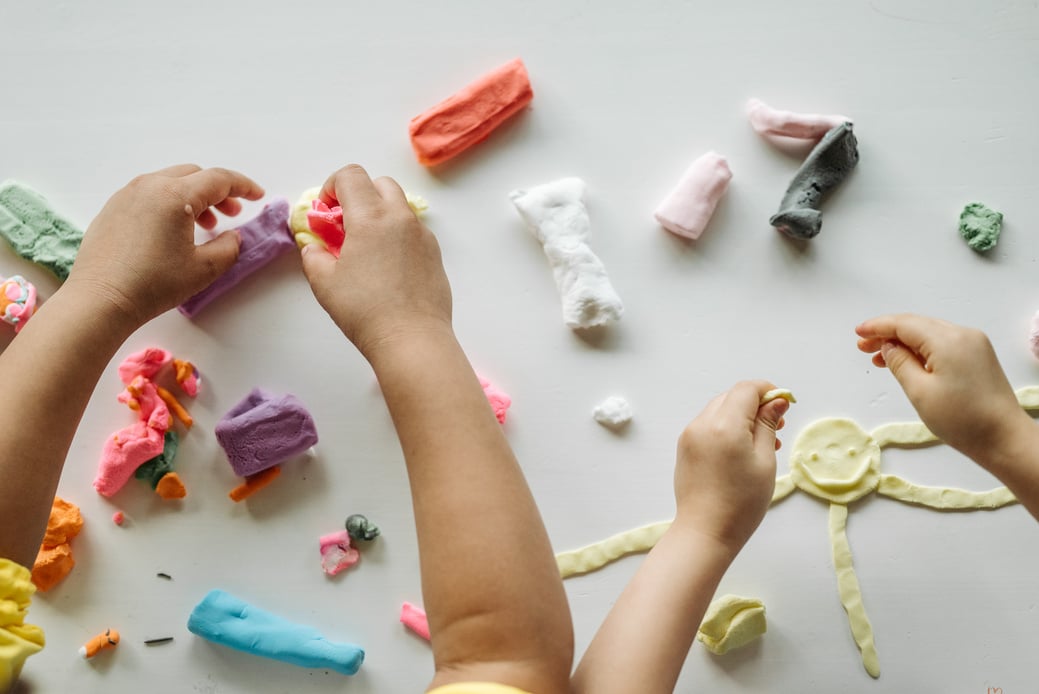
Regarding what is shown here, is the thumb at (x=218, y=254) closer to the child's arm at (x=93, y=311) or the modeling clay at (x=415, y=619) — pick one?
the child's arm at (x=93, y=311)

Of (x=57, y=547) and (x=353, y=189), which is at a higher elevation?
(x=353, y=189)

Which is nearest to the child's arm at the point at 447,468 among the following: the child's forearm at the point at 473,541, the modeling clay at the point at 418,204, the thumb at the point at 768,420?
the child's forearm at the point at 473,541

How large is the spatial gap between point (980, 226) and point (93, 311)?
77cm

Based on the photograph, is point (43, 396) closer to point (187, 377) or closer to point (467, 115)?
point (187, 377)

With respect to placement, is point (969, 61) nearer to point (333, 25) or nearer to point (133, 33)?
point (333, 25)

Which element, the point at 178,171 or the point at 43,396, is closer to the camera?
the point at 43,396

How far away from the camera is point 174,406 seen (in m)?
0.83

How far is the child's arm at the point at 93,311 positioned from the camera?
0.66 meters

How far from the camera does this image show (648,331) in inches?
33.1

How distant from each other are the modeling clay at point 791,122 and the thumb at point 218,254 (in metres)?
0.49

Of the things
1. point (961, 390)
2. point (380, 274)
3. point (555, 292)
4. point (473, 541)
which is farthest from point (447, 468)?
point (961, 390)

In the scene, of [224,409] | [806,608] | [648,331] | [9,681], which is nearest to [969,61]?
[648,331]

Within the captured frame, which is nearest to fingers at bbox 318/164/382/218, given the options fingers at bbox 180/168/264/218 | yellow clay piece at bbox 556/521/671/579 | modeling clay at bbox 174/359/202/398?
fingers at bbox 180/168/264/218

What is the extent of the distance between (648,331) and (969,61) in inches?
15.8
